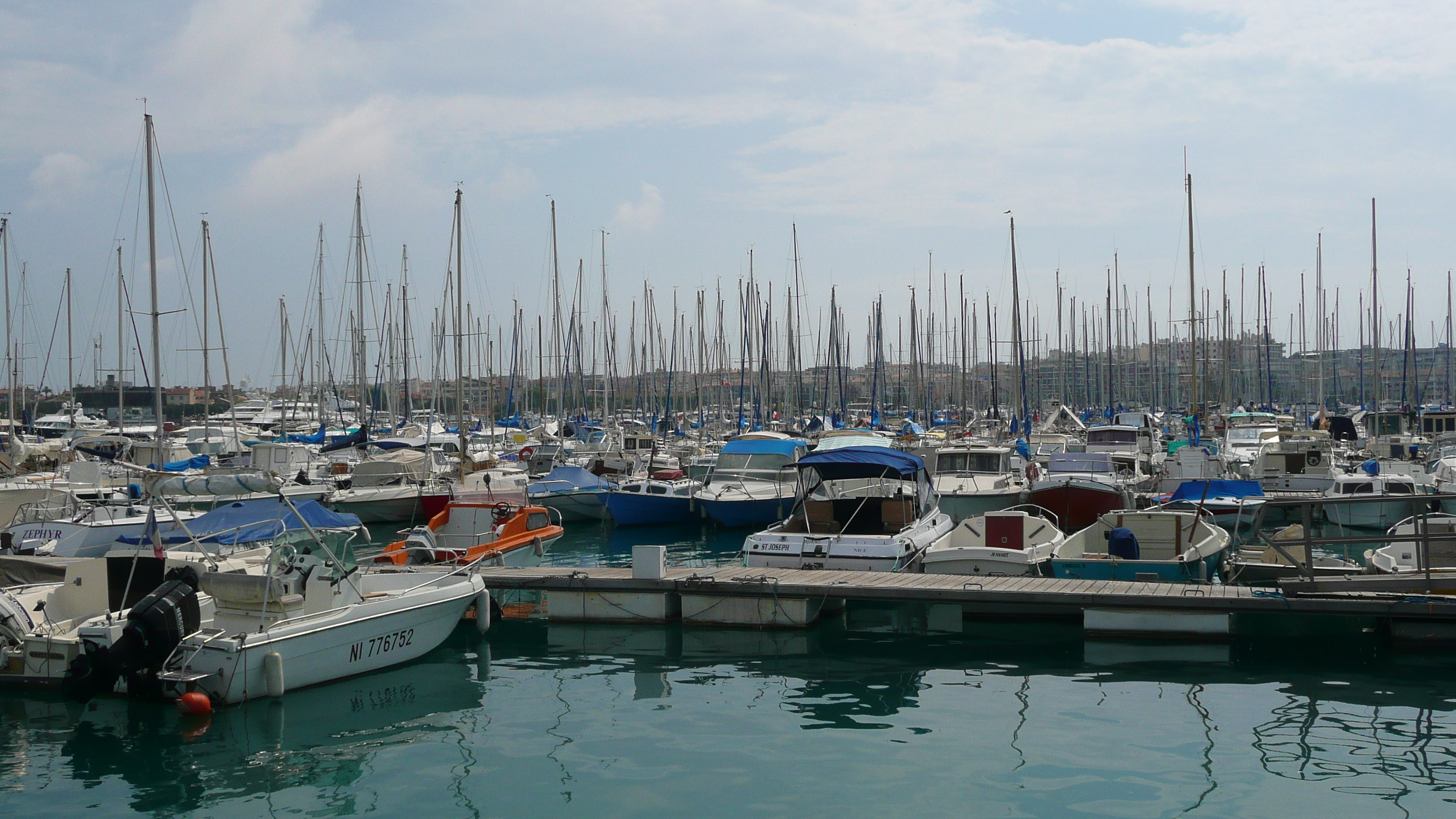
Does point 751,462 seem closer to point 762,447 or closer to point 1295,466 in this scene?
point 762,447

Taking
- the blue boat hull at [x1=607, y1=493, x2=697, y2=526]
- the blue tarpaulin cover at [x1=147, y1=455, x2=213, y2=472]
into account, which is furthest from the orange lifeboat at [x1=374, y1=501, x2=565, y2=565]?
the blue tarpaulin cover at [x1=147, y1=455, x2=213, y2=472]

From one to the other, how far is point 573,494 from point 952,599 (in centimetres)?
1830

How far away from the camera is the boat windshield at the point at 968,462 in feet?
102

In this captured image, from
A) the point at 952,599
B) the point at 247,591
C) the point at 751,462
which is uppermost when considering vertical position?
the point at 751,462

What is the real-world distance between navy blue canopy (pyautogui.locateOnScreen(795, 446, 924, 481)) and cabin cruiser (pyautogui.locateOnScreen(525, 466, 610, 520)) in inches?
440

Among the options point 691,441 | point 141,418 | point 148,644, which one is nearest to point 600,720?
point 148,644

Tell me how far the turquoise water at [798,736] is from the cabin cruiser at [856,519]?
262 cm

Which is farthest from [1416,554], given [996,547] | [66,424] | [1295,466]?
[66,424]

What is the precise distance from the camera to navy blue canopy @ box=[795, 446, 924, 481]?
22719 millimetres

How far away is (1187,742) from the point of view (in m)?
12.1

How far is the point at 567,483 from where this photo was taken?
34.7 meters

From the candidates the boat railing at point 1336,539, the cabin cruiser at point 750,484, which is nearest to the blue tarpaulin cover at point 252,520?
the cabin cruiser at point 750,484

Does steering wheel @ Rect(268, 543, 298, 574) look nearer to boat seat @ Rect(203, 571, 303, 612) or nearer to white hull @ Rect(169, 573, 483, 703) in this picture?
boat seat @ Rect(203, 571, 303, 612)

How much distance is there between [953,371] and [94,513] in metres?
58.1
